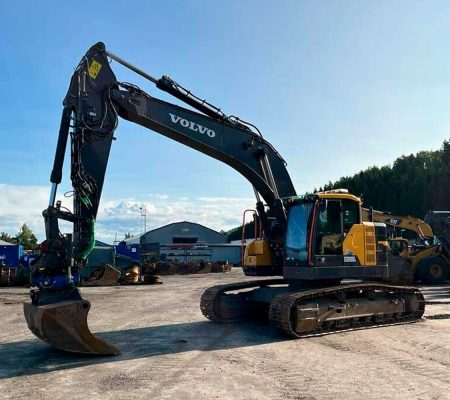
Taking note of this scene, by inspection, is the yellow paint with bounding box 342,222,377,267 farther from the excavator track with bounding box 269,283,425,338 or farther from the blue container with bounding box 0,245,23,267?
the blue container with bounding box 0,245,23,267

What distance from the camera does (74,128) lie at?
9.41 meters

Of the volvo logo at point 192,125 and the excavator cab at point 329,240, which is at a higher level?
the volvo logo at point 192,125

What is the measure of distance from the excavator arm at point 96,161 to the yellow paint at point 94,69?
19mm

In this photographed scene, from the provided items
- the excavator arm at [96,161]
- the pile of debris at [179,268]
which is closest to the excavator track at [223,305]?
the excavator arm at [96,161]

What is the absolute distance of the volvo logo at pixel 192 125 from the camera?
35.3 feet

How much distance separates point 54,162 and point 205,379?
4818 millimetres

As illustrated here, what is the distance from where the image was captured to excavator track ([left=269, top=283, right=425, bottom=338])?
391 inches

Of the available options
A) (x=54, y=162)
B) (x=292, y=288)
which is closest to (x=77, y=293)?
(x=54, y=162)

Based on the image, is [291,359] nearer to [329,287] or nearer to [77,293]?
Result: [329,287]

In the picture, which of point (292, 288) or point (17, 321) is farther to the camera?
point (17, 321)

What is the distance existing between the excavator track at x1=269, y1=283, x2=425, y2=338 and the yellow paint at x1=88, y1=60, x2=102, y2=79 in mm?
5727

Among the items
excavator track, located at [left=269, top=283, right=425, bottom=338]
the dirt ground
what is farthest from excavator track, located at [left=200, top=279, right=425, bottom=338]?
the dirt ground

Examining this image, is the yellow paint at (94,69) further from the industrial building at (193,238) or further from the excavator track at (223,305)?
the industrial building at (193,238)

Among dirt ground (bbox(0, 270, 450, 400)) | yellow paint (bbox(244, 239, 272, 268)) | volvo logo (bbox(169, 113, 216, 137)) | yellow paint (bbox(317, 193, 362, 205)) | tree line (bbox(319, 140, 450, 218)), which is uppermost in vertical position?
tree line (bbox(319, 140, 450, 218))
